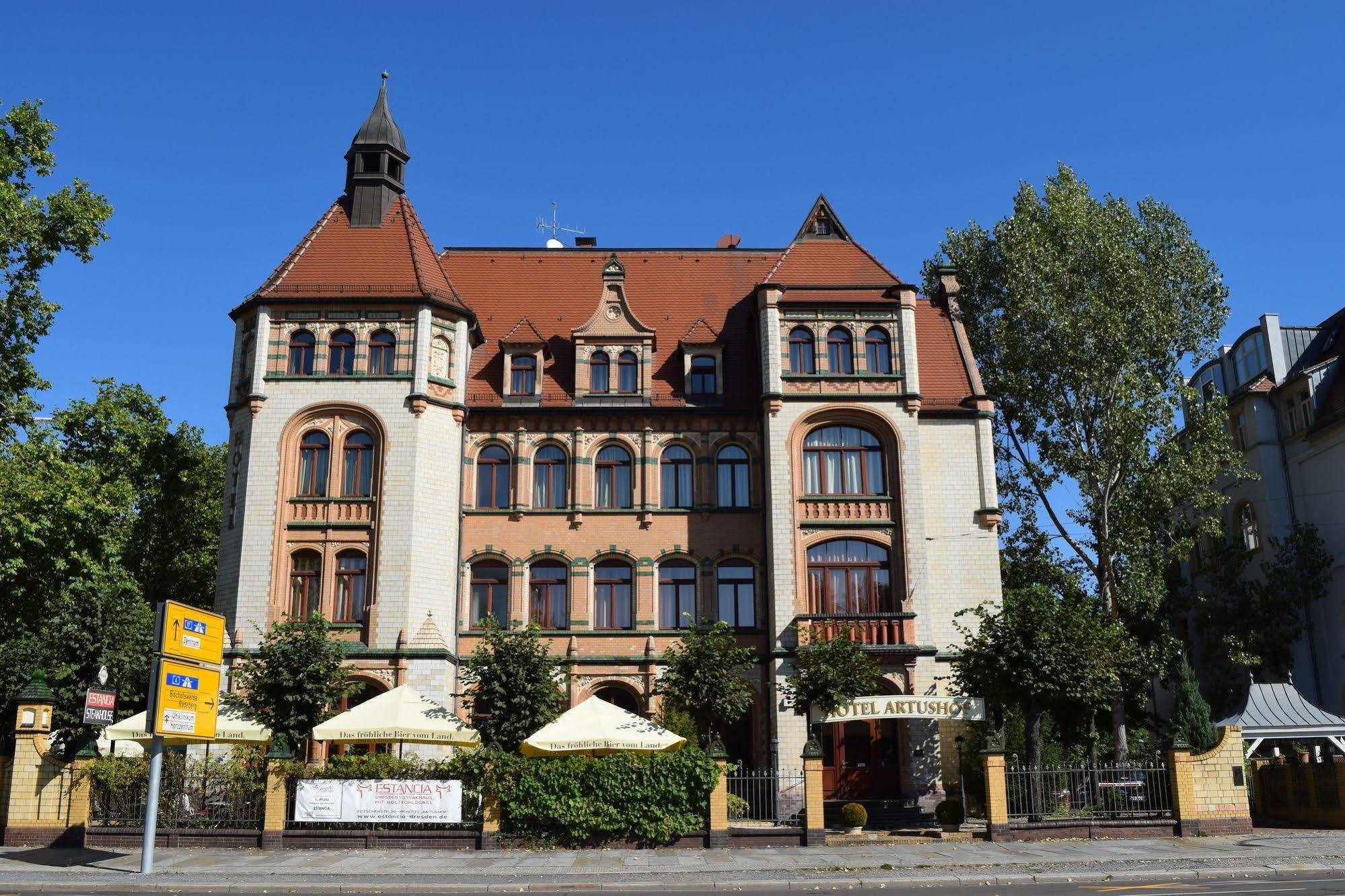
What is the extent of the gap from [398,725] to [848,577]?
1404 cm

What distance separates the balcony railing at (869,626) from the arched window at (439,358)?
42.0ft

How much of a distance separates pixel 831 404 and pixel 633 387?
6209 mm

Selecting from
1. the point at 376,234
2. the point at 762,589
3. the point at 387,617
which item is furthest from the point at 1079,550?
the point at 376,234

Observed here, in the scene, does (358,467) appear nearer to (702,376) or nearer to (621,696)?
(621,696)

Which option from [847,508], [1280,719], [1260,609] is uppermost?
[847,508]

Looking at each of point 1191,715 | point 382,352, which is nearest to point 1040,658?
point 1191,715

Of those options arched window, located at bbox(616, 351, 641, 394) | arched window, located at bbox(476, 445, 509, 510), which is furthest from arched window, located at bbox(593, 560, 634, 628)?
arched window, located at bbox(616, 351, 641, 394)

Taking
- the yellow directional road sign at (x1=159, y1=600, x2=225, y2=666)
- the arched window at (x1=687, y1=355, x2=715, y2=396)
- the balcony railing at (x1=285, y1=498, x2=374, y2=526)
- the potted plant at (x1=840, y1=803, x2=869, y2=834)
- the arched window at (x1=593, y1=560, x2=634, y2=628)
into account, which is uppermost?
the arched window at (x1=687, y1=355, x2=715, y2=396)

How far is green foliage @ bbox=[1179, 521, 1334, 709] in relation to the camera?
1505 inches

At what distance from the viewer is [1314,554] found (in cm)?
3866

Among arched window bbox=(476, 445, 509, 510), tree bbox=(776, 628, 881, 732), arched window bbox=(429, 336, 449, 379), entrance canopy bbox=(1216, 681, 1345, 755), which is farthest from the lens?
arched window bbox=(476, 445, 509, 510)

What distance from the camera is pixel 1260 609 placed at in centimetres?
3872

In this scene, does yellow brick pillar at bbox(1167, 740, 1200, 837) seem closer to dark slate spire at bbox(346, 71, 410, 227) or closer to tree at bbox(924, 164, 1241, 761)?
tree at bbox(924, 164, 1241, 761)

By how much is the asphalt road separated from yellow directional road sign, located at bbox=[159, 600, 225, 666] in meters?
4.36
